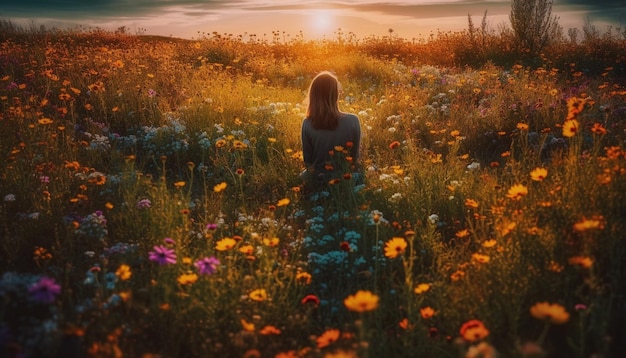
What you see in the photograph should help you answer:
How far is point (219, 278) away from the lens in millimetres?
3059

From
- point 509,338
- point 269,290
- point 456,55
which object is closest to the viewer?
point 509,338

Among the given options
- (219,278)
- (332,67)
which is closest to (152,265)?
(219,278)

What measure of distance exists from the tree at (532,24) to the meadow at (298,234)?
7.35 m

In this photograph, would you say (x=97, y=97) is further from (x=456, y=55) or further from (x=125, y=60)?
(x=456, y=55)

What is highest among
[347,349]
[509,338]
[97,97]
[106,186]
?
[97,97]

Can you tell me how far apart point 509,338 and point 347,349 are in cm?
101

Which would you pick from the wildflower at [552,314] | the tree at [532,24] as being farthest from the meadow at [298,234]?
the tree at [532,24]

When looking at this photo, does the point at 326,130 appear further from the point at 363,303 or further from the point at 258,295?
the point at 363,303

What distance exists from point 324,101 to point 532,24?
1192 centimetres

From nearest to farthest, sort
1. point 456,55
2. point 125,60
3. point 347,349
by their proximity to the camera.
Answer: point 347,349 < point 125,60 < point 456,55

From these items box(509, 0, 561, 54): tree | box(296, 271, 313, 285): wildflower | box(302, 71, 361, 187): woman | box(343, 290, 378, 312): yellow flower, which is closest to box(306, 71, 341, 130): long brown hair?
box(302, 71, 361, 187): woman

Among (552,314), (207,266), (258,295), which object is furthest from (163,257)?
(552,314)

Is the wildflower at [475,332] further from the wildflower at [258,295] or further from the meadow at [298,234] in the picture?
the wildflower at [258,295]

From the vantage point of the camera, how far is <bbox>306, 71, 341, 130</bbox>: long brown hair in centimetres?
520
